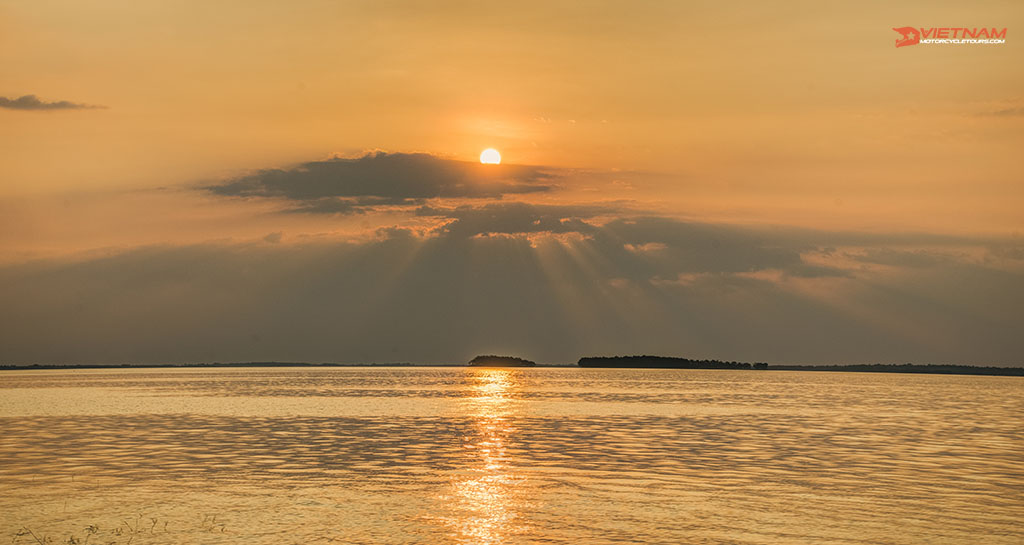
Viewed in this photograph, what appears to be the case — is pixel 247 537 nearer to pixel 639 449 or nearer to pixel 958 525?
pixel 958 525

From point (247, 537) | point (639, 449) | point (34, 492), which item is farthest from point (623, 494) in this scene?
point (34, 492)

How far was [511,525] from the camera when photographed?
29094 mm

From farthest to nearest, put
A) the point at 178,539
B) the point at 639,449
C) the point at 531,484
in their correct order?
the point at 639,449
the point at 531,484
the point at 178,539

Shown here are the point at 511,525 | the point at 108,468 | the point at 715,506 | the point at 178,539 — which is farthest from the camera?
the point at 108,468

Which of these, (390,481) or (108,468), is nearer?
(390,481)

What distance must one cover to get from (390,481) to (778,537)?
18.1 meters

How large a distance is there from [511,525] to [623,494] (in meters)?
7.69

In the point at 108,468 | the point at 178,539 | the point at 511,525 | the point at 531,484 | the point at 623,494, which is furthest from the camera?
the point at 108,468

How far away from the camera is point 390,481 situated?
1563 inches

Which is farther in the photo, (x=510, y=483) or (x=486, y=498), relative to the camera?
(x=510, y=483)

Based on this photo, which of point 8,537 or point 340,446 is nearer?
point 8,537

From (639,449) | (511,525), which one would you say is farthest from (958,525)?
(639,449)

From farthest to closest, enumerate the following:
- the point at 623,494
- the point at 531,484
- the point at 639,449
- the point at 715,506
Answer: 1. the point at 639,449
2. the point at 531,484
3. the point at 623,494
4. the point at 715,506

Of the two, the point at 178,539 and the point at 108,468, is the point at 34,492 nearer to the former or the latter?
the point at 108,468
